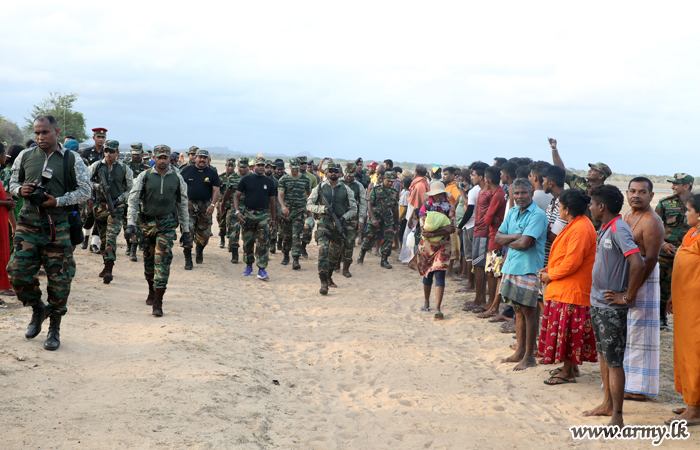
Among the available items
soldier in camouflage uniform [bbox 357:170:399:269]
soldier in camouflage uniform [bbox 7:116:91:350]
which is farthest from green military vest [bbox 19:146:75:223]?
soldier in camouflage uniform [bbox 357:170:399:269]

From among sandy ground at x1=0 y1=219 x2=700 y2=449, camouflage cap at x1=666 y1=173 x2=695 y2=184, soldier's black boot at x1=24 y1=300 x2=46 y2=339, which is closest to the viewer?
sandy ground at x1=0 y1=219 x2=700 y2=449

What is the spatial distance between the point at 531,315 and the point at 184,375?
3780mm

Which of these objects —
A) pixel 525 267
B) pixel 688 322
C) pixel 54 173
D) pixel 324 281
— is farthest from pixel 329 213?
pixel 688 322

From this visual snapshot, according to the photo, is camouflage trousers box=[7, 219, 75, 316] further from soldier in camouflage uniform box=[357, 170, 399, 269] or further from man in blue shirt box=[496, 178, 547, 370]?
soldier in camouflage uniform box=[357, 170, 399, 269]

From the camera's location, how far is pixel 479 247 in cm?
855

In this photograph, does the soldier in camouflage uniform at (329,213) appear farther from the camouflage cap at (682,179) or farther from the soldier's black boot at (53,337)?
the camouflage cap at (682,179)

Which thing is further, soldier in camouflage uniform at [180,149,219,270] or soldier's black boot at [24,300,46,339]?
soldier in camouflage uniform at [180,149,219,270]

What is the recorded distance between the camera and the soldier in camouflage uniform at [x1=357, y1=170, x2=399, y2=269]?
12820 mm

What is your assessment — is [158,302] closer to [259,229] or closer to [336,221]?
[336,221]

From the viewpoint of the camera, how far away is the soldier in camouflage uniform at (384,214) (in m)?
12.8

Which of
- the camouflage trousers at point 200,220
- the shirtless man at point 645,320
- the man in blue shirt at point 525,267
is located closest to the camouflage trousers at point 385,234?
the camouflage trousers at point 200,220

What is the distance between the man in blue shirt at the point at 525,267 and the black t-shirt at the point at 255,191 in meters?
5.69

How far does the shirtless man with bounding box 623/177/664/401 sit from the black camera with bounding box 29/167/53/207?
5.61 m

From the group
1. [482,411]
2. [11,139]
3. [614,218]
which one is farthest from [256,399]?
[11,139]
